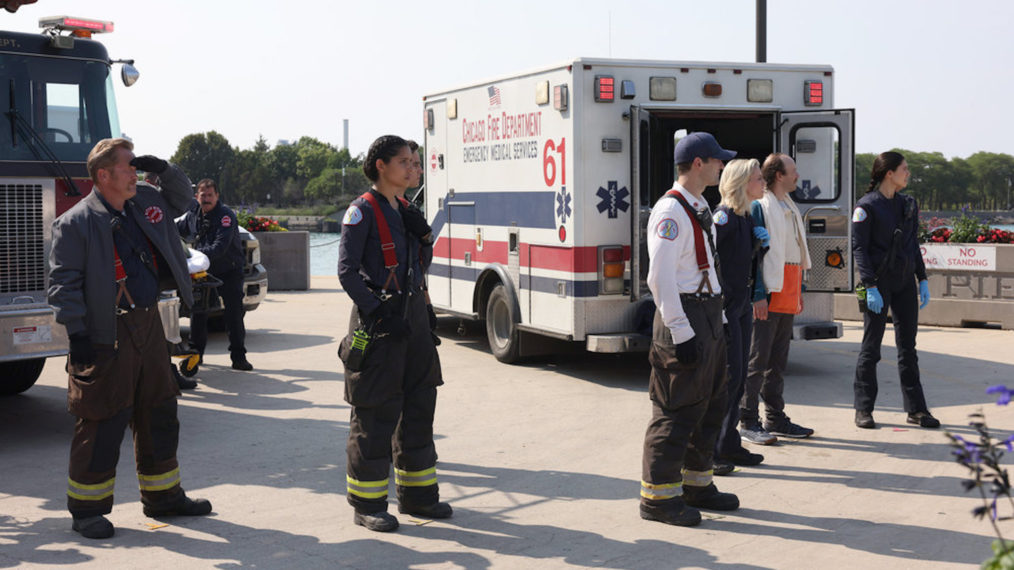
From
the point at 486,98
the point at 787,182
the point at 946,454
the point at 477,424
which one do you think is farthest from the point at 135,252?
the point at 486,98

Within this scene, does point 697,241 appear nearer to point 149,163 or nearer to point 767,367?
point 767,367

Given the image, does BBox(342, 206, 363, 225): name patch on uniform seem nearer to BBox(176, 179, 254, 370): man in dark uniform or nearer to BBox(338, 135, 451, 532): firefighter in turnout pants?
BBox(338, 135, 451, 532): firefighter in turnout pants

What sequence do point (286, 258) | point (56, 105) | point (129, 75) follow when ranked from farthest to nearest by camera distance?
point (286, 258), point (129, 75), point (56, 105)

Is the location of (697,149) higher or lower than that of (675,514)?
higher

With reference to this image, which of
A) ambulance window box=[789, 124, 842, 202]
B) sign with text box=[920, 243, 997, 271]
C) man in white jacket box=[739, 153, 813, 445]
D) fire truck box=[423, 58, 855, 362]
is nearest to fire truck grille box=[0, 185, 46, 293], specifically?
fire truck box=[423, 58, 855, 362]

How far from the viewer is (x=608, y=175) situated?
32.3ft

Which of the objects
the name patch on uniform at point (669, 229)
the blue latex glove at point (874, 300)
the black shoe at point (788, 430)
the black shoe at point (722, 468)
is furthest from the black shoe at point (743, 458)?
the name patch on uniform at point (669, 229)

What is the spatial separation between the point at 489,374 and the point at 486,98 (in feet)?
9.60

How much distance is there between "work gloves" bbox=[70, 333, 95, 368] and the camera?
5.38 metres

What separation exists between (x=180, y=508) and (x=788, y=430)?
4.21 meters

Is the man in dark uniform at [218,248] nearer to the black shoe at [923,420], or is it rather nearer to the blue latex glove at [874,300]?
the blue latex glove at [874,300]

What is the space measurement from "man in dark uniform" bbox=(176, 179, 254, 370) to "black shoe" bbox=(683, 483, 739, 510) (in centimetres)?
603

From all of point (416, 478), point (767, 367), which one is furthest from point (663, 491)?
point (767, 367)

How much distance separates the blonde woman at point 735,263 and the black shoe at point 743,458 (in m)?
0.05
